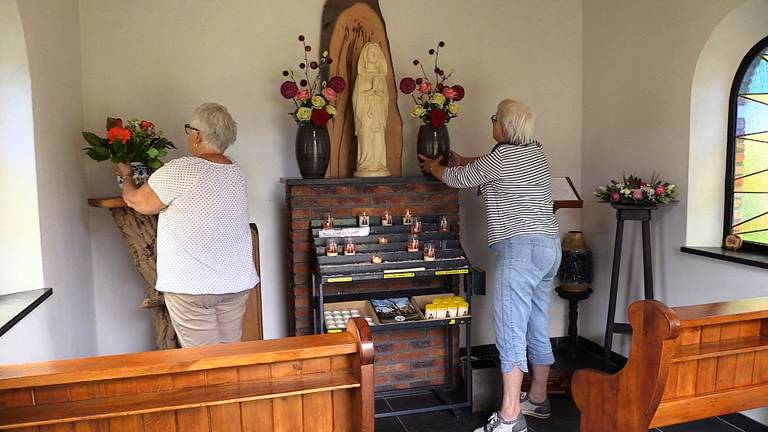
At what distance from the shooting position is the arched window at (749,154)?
133 inches

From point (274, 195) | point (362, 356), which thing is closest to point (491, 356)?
point (274, 195)

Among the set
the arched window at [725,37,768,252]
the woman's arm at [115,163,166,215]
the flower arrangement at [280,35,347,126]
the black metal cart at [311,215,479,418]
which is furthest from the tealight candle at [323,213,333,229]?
the arched window at [725,37,768,252]

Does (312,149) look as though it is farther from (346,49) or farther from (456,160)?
(456,160)

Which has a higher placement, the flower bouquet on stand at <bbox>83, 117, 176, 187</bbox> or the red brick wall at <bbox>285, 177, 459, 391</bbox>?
the flower bouquet on stand at <bbox>83, 117, 176, 187</bbox>

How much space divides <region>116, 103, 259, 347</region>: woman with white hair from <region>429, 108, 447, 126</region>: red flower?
130 cm

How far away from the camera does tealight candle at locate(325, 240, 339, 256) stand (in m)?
3.41

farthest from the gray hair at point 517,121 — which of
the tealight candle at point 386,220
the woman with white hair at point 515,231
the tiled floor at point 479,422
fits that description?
the tiled floor at point 479,422

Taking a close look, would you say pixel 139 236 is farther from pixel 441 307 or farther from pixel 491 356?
pixel 491 356

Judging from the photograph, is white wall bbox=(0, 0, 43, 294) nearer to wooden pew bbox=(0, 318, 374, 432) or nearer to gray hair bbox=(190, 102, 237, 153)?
gray hair bbox=(190, 102, 237, 153)

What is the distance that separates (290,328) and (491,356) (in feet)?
4.92

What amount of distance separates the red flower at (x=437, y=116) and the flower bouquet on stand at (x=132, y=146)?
59.3 inches

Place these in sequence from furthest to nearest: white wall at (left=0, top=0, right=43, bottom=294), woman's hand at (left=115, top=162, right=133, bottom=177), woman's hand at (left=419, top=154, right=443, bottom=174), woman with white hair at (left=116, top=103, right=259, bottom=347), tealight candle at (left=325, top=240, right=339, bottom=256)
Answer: woman's hand at (left=419, top=154, right=443, bottom=174) → tealight candle at (left=325, top=240, right=339, bottom=256) → woman's hand at (left=115, top=162, right=133, bottom=177) → woman with white hair at (left=116, top=103, right=259, bottom=347) → white wall at (left=0, top=0, right=43, bottom=294)

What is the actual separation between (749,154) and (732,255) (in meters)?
0.60

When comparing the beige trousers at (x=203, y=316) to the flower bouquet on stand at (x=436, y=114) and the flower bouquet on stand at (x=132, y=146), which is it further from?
the flower bouquet on stand at (x=436, y=114)
